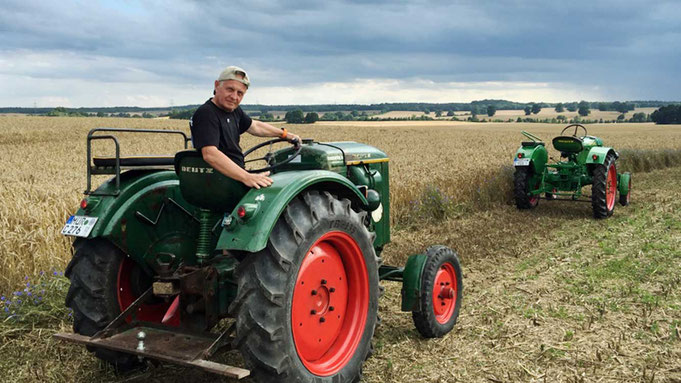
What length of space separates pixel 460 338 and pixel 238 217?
91.2 inches

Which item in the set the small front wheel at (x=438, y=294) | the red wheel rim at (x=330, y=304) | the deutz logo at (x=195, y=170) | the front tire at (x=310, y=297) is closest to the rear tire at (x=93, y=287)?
the deutz logo at (x=195, y=170)

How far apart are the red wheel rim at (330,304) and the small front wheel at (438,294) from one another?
78 cm

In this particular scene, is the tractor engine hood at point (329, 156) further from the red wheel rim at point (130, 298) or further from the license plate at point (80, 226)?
the license plate at point (80, 226)

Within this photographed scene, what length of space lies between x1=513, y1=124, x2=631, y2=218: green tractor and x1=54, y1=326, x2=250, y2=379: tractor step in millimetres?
7617

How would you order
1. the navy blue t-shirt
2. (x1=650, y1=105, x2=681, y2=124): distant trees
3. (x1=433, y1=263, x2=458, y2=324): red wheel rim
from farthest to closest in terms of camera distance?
(x1=650, y1=105, x2=681, y2=124): distant trees < (x1=433, y1=263, x2=458, y2=324): red wheel rim < the navy blue t-shirt

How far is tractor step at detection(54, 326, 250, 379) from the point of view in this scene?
113 inches

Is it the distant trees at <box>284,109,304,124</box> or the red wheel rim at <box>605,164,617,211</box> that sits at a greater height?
the distant trees at <box>284,109,304,124</box>

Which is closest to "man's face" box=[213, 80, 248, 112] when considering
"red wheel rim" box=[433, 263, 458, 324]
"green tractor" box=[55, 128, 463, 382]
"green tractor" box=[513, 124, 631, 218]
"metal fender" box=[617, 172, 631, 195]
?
"green tractor" box=[55, 128, 463, 382]

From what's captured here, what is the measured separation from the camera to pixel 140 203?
3.49 metres

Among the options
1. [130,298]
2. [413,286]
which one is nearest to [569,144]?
[413,286]

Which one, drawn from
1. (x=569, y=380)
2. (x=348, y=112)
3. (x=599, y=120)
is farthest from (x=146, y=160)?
(x=599, y=120)

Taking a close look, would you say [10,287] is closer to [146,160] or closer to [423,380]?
[146,160]

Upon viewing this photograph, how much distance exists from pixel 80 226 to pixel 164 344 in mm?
911

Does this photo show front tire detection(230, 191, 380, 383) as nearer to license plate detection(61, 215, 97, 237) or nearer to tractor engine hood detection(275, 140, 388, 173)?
tractor engine hood detection(275, 140, 388, 173)
